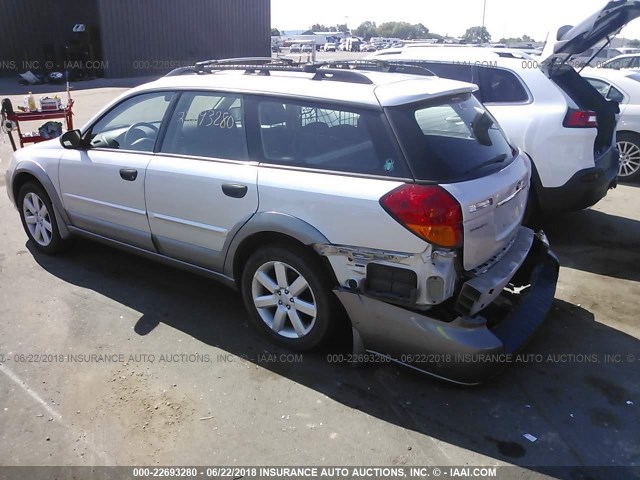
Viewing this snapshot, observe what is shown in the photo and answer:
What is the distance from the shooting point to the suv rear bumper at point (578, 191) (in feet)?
16.4

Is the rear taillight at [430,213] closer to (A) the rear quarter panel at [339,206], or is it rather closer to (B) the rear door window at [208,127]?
(A) the rear quarter panel at [339,206]

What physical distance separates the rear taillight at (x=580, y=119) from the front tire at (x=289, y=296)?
10.5 feet

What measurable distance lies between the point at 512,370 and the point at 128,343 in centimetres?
253

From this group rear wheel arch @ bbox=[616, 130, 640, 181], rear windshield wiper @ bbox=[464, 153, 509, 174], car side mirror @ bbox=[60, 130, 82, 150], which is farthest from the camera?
rear wheel arch @ bbox=[616, 130, 640, 181]

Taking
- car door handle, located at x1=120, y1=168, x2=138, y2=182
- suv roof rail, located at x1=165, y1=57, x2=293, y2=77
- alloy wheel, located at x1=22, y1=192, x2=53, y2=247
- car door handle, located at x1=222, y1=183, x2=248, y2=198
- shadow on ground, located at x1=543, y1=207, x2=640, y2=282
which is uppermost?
suv roof rail, located at x1=165, y1=57, x2=293, y2=77

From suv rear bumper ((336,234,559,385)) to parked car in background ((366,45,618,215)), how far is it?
2.30m

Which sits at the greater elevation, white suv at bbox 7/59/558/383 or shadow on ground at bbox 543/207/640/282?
white suv at bbox 7/59/558/383

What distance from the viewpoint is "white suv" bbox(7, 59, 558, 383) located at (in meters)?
2.88

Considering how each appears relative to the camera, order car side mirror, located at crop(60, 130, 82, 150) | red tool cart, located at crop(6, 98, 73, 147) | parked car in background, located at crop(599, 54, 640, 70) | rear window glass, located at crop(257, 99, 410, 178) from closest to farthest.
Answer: rear window glass, located at crop(257, 99, 410, 178), car side mirror, located at crop(60, 130, 82, 150), red tool cart, located at crop(6, 98, 73, 147), parked car in background, located at crop(599, 54, 640, 70)

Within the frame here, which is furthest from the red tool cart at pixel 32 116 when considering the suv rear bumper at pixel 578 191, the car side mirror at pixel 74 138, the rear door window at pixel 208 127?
the suv rear bumper at pixel 578 191

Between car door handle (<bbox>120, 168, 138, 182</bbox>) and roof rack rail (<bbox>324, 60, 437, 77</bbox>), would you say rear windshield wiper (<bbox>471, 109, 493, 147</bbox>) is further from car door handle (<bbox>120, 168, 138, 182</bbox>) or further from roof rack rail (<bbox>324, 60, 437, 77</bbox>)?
car door handle (<bbox>120, 168, 138, 182</bbox>)

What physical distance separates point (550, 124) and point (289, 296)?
3.24m

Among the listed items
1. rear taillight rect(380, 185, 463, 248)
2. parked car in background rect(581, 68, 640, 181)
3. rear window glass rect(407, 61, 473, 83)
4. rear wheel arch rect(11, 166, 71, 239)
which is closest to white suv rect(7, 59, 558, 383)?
rear taillight rect(380, 185, 463, 248)

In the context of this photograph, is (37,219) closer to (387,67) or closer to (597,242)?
(387,67)
